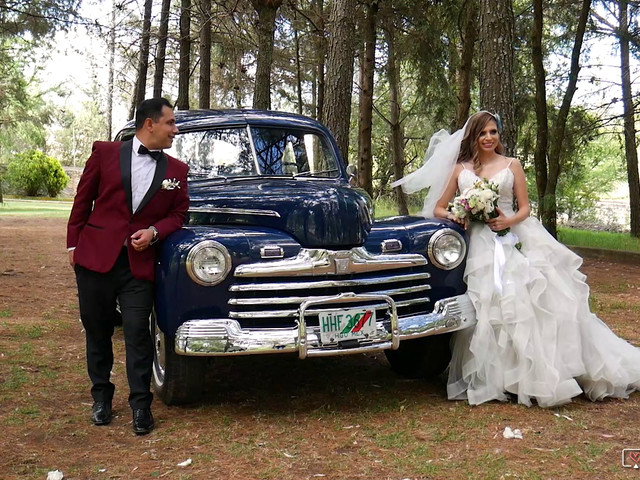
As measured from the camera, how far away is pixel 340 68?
9023 mm

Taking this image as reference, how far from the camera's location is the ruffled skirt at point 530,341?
448 centimetres

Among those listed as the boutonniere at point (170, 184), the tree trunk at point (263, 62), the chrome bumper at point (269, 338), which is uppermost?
the tree trunk at point (263, 62)

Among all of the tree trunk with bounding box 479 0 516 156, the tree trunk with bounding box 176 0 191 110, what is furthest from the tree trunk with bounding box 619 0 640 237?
the tree trunk with bounding box 479 0 516 156

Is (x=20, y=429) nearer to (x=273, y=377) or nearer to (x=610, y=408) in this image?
(x=273, y=377)

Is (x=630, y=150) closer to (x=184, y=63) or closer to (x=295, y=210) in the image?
(x=184, y=63)

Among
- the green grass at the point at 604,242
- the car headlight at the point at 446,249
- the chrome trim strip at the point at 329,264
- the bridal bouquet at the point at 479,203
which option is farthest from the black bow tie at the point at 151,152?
the green grass at the point at 604,242

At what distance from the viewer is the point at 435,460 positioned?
359 cm

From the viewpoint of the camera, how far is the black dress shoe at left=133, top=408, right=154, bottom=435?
4027 mm

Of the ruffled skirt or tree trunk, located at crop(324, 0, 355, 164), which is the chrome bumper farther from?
tree trunk, located at crop(324, 0, 355, 164)

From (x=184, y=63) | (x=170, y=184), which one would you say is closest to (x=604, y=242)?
(x=184, y=63)

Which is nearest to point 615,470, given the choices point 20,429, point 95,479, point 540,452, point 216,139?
point 540,452

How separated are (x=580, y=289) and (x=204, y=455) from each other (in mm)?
2769

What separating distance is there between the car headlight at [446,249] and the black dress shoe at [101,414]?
2231 mm

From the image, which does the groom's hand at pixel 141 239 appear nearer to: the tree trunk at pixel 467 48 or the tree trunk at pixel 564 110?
the tree trunk at pixel 564 110
